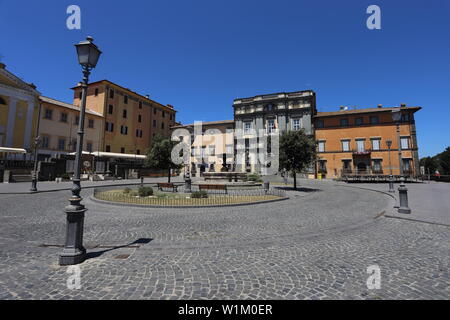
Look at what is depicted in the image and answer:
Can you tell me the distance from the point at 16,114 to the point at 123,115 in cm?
1622

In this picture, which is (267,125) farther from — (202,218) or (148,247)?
(148,247)

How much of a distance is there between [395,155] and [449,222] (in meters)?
36.3

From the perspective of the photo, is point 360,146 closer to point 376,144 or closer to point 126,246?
point 376,144

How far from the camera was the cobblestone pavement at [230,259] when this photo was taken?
3064 mm

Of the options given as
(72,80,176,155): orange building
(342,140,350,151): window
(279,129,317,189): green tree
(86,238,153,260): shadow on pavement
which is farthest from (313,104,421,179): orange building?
(86,238,153,260): shadow on pavement

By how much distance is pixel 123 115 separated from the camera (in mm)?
41594

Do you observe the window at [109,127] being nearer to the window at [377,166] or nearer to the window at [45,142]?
the window at [45,142]

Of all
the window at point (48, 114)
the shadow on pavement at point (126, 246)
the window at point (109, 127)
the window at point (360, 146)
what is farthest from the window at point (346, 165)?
the window at point (48, 114)

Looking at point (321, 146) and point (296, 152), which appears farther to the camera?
point (321, 146)

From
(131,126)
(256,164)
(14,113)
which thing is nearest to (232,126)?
(256,164)

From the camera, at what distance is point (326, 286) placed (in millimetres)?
3205

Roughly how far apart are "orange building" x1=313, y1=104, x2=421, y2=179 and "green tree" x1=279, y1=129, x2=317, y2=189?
1858 centimetres

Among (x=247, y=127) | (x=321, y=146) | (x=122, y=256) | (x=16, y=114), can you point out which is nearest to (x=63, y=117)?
(x=16, y=114)

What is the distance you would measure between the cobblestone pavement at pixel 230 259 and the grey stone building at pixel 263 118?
113ft
